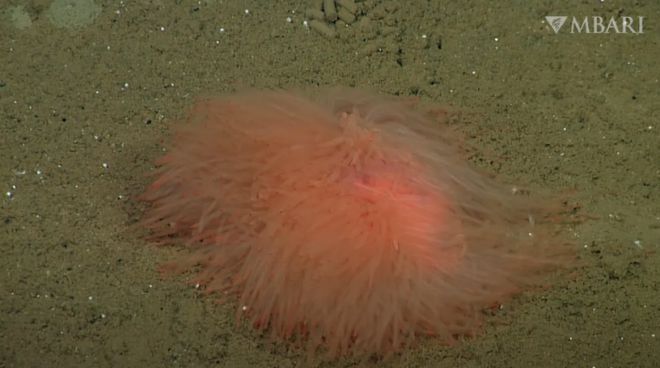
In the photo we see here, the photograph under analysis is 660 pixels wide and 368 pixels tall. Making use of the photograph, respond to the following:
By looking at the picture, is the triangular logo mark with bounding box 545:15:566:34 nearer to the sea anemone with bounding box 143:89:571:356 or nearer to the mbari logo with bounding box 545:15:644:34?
the mbari logo with bounding box 545:15:644:34

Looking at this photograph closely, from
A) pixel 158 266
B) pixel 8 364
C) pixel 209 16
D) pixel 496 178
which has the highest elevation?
pixel 209 16

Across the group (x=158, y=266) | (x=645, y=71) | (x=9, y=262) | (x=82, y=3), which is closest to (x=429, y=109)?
(x=645, y=71)

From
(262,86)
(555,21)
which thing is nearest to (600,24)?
(555,21)

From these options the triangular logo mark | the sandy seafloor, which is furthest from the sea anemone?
the triangular logo mark

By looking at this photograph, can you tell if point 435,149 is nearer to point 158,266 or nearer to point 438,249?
point 438,249

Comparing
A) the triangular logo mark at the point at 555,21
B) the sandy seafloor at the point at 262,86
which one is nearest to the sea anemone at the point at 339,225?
the sandy seafloor at the point at 262,86
